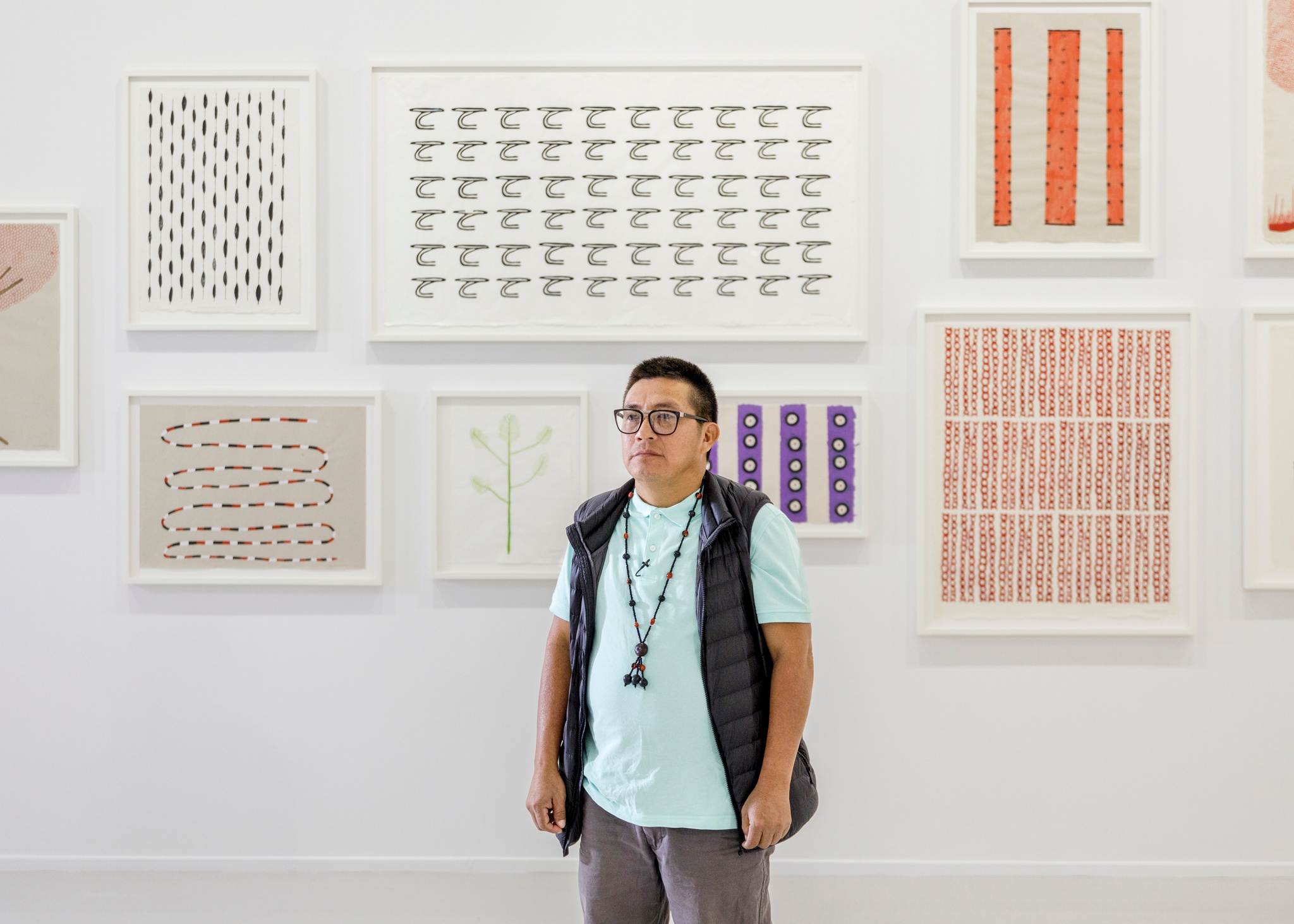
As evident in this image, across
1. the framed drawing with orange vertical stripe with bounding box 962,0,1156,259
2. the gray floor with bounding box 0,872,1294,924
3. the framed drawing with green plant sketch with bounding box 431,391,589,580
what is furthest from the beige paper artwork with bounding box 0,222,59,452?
the framed drawing with orange vertical stripe with bounding box 962,0,1156,259

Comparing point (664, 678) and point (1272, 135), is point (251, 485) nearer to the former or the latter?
point (664, 678)

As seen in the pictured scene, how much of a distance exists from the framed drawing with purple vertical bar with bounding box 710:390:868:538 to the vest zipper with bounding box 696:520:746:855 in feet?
2.60

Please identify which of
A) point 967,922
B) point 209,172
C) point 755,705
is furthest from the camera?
point 209,172

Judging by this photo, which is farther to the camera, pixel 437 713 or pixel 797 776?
pixel 437 713

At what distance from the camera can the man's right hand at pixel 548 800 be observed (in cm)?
131

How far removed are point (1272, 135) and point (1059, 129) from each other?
1.63 ft

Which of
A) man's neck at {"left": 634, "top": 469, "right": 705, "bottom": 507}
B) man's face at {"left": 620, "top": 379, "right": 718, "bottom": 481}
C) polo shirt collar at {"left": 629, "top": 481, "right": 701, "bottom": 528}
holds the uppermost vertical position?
man's face at {"left": 620, "top": 379, "right": 718, "bottom": 481}

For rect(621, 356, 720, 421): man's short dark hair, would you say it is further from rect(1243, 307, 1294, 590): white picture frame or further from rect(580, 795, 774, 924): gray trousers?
rect(1243, 307, 1294, 590): white picture frame

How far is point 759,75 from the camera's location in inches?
78.4

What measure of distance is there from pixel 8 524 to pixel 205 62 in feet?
3.99

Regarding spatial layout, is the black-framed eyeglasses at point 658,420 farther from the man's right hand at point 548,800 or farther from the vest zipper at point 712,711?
the man's right hand at point 548,800

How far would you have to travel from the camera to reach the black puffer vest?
1.22 m

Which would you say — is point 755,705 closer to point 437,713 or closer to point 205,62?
point 437,713

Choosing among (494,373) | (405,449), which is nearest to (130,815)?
(405,449)
